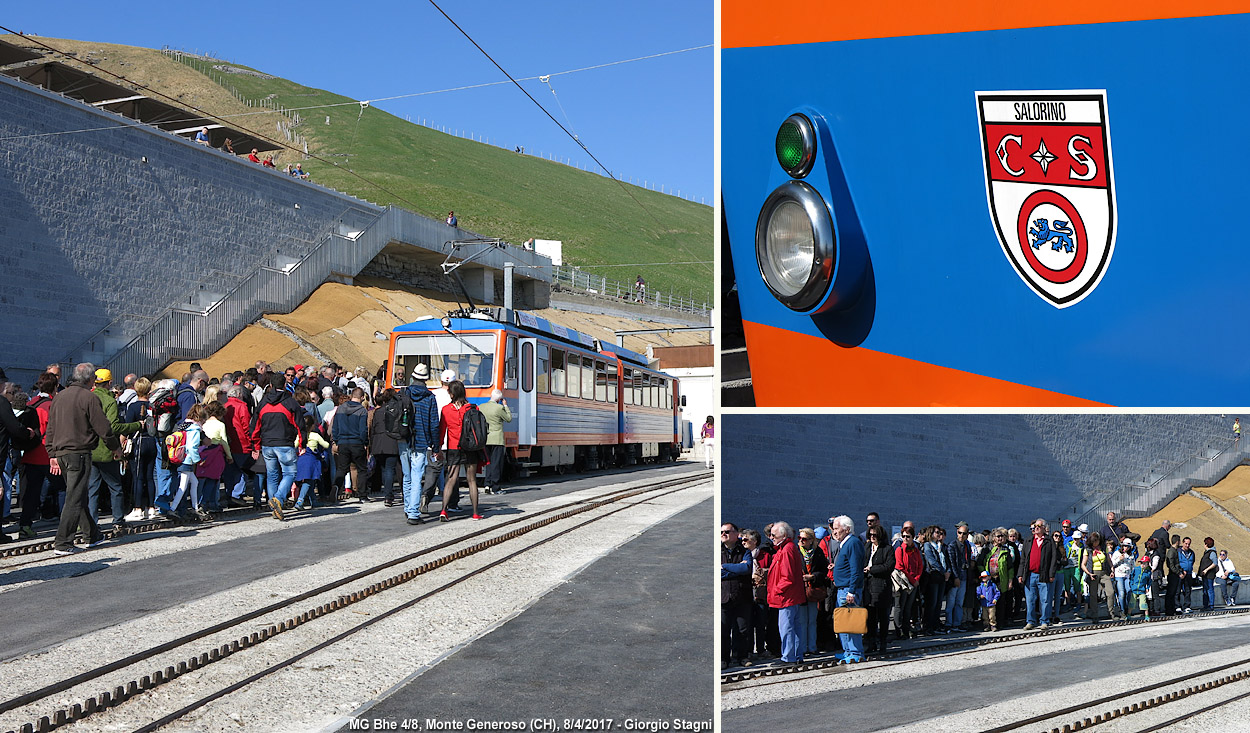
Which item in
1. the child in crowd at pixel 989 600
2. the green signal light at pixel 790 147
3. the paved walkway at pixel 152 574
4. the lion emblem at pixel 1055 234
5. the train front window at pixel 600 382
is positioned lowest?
the paved walkway at pixel 152 574

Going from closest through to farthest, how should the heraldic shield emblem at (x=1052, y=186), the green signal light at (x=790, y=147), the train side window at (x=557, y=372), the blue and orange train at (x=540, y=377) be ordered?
1. the heraldic shield emblem at (x=1052, y=186)
2. the green signal light at (x=790, y=147)
3. the blue and orange train at (x=540, y=377)
4. the train side window at (x=557, y=372)

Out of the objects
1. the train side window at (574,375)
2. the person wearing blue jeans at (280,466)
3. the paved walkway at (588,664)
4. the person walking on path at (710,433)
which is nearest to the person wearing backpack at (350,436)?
the person wearing blue jeans at (280,466)

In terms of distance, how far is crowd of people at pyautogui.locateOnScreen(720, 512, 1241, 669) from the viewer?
2379mm

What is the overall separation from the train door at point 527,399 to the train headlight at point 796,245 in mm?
17848

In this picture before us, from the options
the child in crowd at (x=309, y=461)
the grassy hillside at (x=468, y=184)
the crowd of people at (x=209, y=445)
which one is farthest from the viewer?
the grassy hillside at (x=468, y=184)

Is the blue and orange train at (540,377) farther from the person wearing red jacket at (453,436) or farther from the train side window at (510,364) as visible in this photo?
the person wearing red jacket at (453,436)

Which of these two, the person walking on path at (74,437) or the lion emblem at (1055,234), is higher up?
the lion emblem at (1055,234)

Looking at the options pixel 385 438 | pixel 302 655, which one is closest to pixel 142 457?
pixel 385 438

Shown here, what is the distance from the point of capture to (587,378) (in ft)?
81.5

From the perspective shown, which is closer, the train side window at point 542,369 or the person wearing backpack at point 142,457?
the person wearing backpack at point 142,457

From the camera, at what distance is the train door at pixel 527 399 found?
66.7 ft

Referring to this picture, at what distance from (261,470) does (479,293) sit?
38121 mm

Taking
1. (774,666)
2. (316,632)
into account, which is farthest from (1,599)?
(774,666)

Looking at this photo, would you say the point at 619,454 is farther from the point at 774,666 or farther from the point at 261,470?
the point at 774,666
